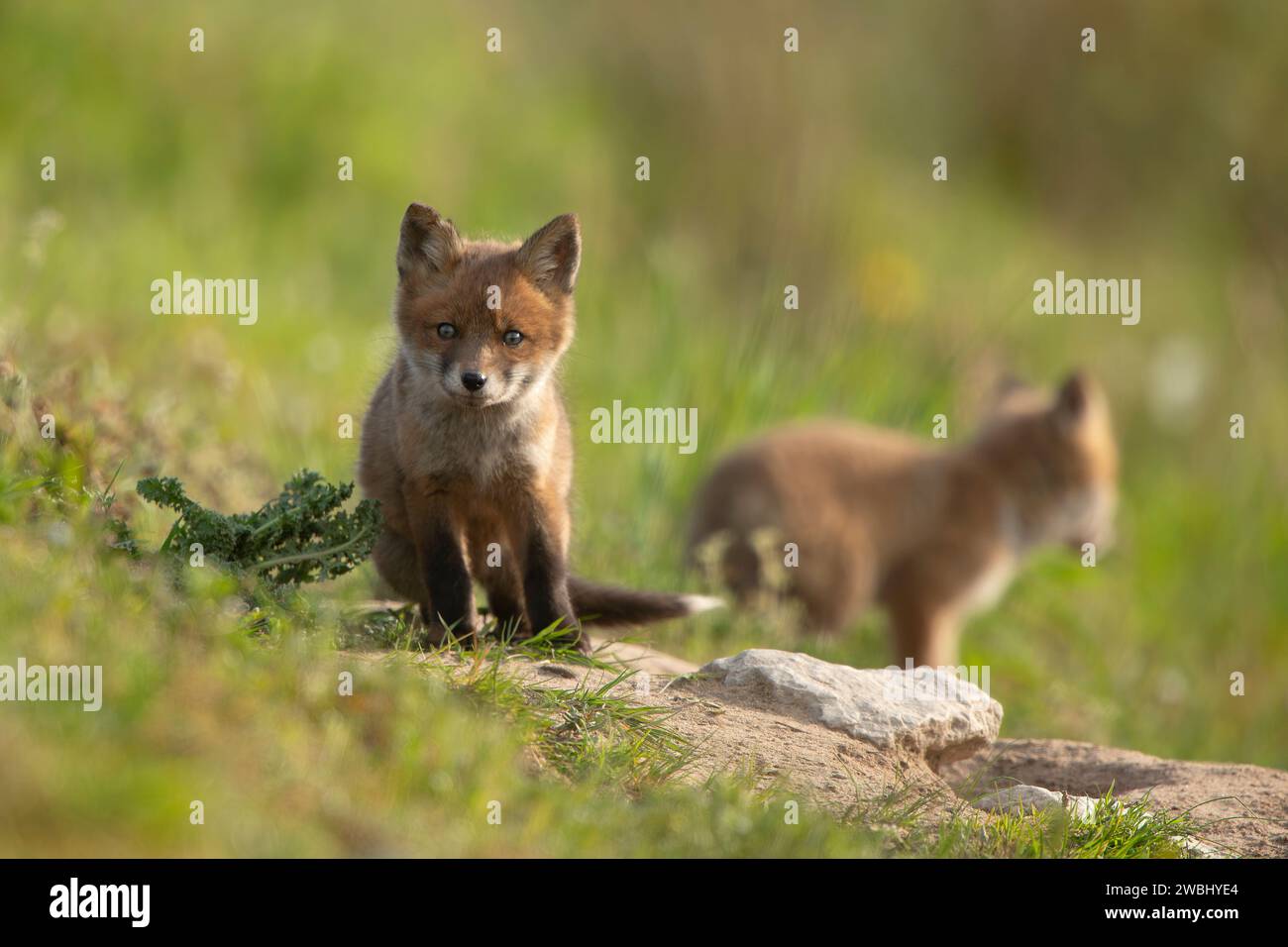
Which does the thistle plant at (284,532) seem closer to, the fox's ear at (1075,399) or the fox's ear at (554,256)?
the fox's ear at (554,256)

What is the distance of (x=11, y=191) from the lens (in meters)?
10.5

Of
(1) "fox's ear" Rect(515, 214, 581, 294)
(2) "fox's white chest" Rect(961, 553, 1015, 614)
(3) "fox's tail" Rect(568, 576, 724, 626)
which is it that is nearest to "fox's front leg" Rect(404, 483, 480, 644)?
(3) "fox's tail" Rect(568, 576, 724, 626)

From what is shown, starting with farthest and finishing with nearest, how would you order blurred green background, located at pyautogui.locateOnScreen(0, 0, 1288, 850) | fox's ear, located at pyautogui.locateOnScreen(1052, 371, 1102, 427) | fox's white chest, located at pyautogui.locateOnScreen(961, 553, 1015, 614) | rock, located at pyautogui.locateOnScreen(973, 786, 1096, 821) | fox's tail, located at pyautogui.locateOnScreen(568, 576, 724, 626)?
fox's ear, located at pyautogui.locateOnScreen(1052, 371, 1102, 427), fox's white chest, located at pyautogui.locateOnScreen(961, 553, 1015, 614), blurred green background, located at pyautogui.locateOnScreen(0, 0, 1288, 850), fox's tail, located at pyautogui.locateOnScreen(568, 576, 724, 626), rock, located at pyautogui.locateOnScreen(973, 786, 1096, 821)

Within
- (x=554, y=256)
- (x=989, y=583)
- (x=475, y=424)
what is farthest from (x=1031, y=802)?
(x=989, y=583)

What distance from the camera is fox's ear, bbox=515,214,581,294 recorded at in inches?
203

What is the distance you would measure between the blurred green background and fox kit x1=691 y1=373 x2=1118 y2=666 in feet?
1.48

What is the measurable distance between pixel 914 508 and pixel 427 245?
16.5 ft

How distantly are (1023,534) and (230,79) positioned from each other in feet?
26.8

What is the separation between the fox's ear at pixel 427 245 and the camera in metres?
5.09

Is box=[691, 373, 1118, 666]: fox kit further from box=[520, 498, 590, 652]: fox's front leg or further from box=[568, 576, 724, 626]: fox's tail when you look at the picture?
box=[520, 498, 590, 652]: fox's front leg

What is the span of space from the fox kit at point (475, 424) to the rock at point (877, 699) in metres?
0.67

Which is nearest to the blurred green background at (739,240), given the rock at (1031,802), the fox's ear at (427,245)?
the fox's ear at (427,245)

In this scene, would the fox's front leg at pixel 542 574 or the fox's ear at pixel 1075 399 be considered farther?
the fox's ear at pixel 1075 399

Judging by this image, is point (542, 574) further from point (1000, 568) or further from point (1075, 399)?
point (1075, 399)
